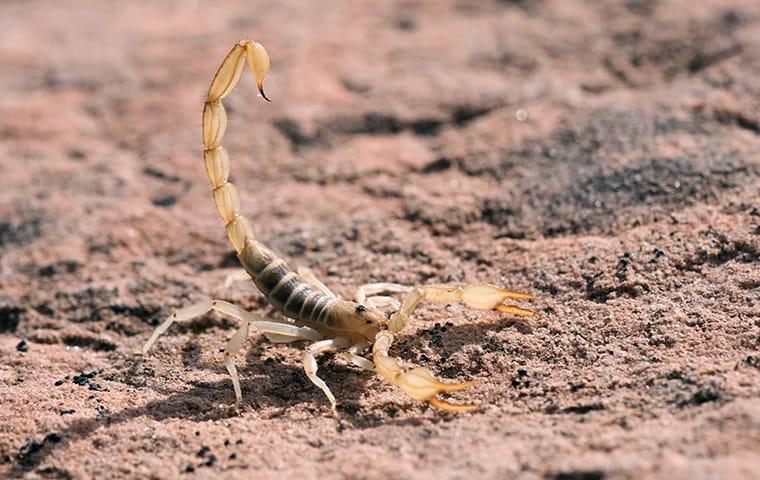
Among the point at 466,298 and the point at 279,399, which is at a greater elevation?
the point at 466,298

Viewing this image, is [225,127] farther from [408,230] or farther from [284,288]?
[408,230]

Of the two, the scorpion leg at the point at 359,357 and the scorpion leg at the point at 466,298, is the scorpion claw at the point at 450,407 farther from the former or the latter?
the scorpion leg at the point at 466,298

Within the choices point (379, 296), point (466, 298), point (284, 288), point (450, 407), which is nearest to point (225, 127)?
point (284, 288)

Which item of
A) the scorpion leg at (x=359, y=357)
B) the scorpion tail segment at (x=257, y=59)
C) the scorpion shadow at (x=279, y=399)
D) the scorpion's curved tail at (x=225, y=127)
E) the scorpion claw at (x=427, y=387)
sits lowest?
the scorpion shadow at (x=279, y=399)

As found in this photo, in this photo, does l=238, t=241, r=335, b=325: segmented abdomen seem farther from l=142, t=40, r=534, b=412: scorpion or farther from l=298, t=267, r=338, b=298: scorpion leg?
l=298, t=267, r=338, b=298: scorpion leg

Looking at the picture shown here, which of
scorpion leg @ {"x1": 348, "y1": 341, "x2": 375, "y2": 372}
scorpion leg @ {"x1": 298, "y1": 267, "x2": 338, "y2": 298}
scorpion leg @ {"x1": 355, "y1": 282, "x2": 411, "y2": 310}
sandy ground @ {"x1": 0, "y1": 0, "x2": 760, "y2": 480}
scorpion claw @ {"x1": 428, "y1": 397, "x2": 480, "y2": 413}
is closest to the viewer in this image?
sandy ground @ {"x1": 0, "y1": 0, "x2": 760, "y2": 480}

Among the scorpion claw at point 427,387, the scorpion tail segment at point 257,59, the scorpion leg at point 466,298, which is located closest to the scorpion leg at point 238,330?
the scorpion leg at point 466,298

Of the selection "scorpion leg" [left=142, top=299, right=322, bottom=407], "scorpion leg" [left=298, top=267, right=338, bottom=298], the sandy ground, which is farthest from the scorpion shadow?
"scorpion leg" [left=298, top=267, right=338, bottom=298]

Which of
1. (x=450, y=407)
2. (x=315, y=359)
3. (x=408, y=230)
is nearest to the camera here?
(x=450, y=407)
